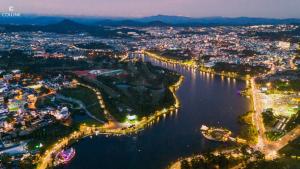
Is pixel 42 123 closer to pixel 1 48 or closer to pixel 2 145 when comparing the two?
pixel 2 145

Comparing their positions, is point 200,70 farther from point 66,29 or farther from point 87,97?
point 66,29

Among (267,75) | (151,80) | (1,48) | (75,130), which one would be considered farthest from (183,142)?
(1,48)

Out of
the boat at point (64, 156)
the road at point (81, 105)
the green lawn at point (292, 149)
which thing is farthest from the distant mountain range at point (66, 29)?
the green lawn at point (292, 149)

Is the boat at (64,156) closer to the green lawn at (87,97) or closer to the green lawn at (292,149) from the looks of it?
the green lawn at (87,97)

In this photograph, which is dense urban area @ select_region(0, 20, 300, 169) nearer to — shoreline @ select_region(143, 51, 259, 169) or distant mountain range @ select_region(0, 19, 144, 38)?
shoreline @ select_region(143, 51, 259, 169)

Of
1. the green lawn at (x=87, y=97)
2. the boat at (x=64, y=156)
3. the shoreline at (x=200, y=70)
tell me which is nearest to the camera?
the shoreline at (x=200, y=70)

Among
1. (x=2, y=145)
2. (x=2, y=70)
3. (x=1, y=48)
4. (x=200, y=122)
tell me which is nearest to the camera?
(x=2, y=145)
